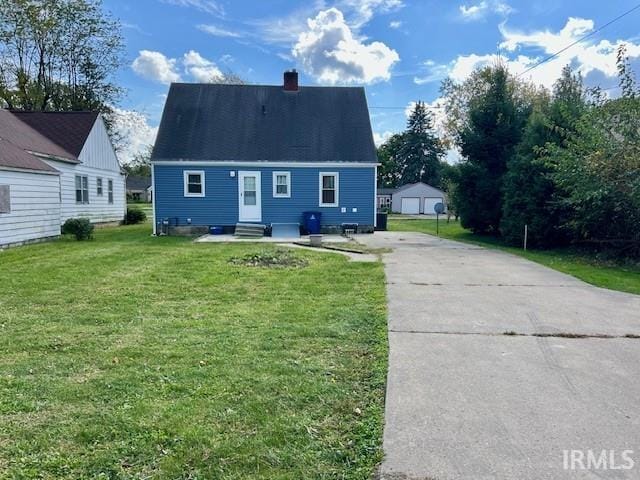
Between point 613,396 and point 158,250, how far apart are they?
10873 mm

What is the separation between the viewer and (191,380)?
352 centimetres

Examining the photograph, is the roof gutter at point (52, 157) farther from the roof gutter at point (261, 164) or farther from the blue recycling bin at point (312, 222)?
the blue recycling bin at point (312, 222)

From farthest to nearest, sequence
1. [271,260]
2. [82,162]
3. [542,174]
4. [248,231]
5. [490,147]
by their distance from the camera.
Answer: [82,162] < [490,147] < [248,231] < [542,174] < [271,260]

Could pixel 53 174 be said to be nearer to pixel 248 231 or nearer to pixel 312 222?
pixel 248 231

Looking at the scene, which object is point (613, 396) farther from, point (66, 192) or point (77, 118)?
point (77, 118)

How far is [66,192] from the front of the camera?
17.5 meters

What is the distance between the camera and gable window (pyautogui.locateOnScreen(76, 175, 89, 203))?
741 inches

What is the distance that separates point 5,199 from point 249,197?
7.93m

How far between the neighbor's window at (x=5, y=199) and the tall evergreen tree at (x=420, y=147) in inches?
2186

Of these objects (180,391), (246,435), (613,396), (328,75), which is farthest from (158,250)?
(328,75)

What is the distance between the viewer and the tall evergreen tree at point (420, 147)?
62.8 metres

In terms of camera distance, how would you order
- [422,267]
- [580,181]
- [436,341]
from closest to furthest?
1. [436,341]
2. [422,267]
3. [580,181]

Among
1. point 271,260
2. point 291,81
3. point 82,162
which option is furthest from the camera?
point 291,81

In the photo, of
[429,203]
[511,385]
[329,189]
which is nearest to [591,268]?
[511,385]
